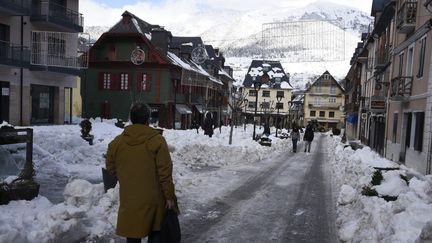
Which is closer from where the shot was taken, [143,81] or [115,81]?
[143,81]

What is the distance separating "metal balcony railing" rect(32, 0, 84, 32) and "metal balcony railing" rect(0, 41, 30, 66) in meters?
2.98

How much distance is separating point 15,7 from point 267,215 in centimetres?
2134

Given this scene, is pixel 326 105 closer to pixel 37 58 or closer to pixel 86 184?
pixel 37 58

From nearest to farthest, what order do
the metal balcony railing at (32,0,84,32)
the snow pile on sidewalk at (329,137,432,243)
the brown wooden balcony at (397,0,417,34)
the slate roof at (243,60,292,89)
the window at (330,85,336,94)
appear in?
the snow pile on sidewalk at (329,137,432,243) < the brown wooden balcony at (397,0,417,34) < the metal balcony railing at (32,0,84,32) < the slate roof at (243,60,292,89) < the window at (330,85,336,94)

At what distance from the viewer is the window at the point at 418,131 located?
18.0 m

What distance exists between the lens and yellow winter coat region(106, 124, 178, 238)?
422 centimetres

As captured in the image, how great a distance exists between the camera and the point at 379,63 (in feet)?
106

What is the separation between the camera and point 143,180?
4.25 metres

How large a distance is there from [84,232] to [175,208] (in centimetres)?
250

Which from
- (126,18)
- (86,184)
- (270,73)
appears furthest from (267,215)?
(270,73)

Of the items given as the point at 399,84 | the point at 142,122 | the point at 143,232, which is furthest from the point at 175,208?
the point at 399,84

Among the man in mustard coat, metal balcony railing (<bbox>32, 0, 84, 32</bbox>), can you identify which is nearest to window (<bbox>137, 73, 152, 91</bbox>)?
metal balcony railing (<bbox>32, 0, 84, 32</bbox>)

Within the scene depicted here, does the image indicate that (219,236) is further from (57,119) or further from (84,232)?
(57,119)

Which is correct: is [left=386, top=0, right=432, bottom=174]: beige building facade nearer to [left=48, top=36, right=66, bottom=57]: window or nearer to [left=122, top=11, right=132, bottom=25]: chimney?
[left=48, top=36, right=66, bottom=57]: window
